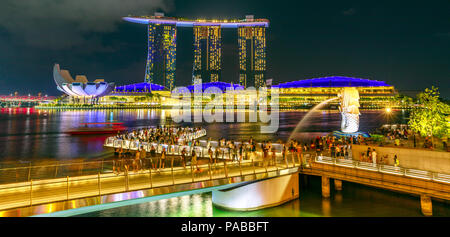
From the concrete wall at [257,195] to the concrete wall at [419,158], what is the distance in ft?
14.7

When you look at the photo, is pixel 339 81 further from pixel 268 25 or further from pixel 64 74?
pixel 64 74

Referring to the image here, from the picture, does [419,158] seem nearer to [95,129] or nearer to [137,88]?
[95,129]

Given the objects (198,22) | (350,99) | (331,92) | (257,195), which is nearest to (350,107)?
(350,99)

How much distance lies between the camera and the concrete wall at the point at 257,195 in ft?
40.0

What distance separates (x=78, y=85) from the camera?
426 feet

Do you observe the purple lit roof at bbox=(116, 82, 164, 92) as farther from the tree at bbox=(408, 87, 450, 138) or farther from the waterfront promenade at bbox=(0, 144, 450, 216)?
the waterfront promenade at bbox=(0, 144, 450, 216)

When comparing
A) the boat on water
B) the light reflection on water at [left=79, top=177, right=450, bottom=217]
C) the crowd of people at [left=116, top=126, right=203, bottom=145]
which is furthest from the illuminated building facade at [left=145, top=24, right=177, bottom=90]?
the light reflection on water at [left=79, top=177, right=450, bottom=217]

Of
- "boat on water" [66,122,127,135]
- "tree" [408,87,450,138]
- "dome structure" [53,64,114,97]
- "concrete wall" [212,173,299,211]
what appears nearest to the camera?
"concrete wall" [212,173,299,211]

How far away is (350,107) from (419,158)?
462 inches

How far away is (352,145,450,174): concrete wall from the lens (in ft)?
37.6

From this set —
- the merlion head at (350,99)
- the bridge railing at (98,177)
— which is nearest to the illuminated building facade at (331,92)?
the merlion head at (350,99)

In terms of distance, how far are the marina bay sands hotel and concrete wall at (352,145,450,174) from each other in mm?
178770
